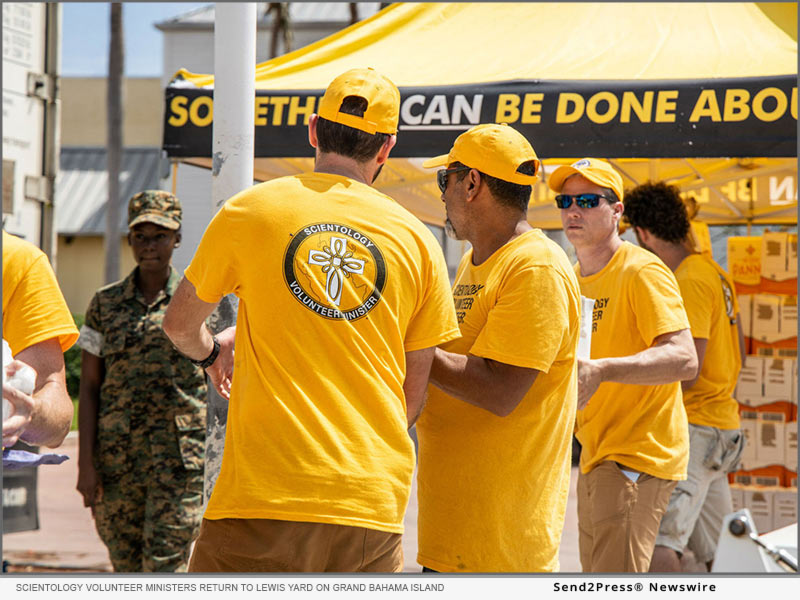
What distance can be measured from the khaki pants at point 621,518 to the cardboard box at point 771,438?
3.29 metres

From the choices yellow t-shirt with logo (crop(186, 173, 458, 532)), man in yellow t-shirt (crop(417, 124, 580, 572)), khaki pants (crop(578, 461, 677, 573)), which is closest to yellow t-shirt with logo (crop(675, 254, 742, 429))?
khaki pants (crop(578, 461, 677, 573))

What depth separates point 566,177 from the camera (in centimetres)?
374

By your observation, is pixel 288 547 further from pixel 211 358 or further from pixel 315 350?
pixel 211 358

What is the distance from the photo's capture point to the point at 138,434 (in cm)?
433

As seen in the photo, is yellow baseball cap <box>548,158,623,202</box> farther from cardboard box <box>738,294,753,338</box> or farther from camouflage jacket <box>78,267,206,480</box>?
cardboard box <box>738,294,753,338</box>

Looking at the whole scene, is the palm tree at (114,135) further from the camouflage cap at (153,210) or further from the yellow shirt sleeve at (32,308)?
the yellow shirt sleeve at (32,308)

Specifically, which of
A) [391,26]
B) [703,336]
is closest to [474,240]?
[703,336]

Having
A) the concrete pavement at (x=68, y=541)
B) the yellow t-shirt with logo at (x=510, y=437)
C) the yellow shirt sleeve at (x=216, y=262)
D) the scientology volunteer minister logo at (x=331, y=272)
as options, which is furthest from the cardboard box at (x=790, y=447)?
the yellow shirt sleeve at (x=216, y=262)

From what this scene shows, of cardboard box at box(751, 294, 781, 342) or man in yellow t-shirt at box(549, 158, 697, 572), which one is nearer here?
man in yellow t-shirt at box(549, 158, 697, 572)

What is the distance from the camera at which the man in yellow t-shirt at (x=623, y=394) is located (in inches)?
137

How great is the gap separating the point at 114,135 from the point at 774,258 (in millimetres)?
14712

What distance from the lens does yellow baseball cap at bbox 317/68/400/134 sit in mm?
2328

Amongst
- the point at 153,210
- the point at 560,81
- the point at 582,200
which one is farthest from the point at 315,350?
the point at 560,81

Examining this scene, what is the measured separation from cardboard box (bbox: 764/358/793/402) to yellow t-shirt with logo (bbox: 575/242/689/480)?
3.19 m
